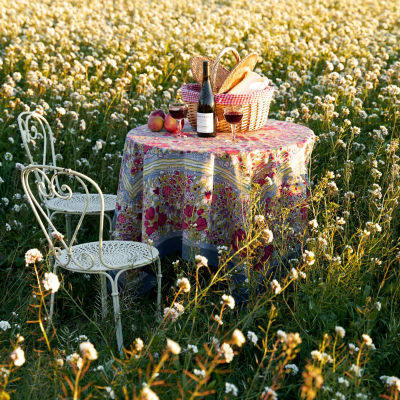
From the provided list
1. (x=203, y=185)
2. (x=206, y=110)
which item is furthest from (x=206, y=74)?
(x=203, y=185)

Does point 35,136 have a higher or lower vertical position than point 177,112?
lower

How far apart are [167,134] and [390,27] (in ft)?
27.8

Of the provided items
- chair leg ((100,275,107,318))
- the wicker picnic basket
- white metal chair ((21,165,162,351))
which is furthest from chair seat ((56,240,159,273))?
the wicker picnic basket

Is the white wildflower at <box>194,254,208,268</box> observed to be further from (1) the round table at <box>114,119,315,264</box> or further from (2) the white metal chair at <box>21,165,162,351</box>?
(1) the round table at <box>114,119,315,264</box>

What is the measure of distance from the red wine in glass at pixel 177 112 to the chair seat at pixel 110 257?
81 centimetres

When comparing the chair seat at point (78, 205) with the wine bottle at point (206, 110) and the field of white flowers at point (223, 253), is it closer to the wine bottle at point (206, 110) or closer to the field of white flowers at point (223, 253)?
the field of white flowers at point (223, 253)

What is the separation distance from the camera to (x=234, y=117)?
11.1 ft

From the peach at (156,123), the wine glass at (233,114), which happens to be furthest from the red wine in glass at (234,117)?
the peach at (156,123)

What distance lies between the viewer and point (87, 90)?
631 cm

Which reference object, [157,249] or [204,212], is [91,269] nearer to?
[157,249]

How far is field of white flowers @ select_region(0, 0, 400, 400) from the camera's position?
2.40m

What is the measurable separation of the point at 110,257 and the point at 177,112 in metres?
0.98

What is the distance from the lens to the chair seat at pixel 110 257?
3014 millimetres

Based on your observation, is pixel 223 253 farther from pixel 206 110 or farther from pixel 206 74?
pixel 206 74
